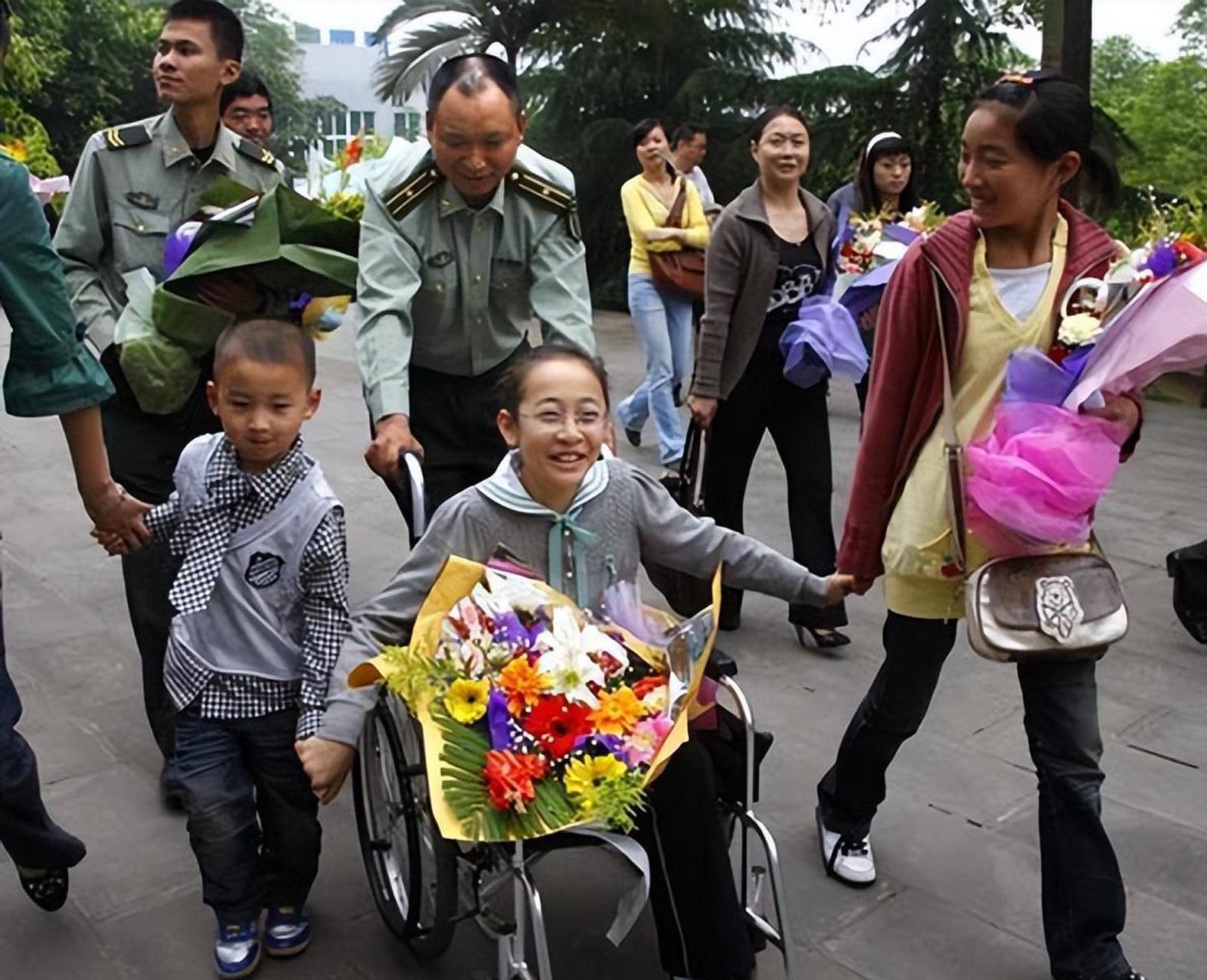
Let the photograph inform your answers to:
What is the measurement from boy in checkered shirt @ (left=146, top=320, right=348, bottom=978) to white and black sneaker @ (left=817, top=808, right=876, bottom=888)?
3.85ft

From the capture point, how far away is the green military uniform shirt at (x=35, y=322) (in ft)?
7.40

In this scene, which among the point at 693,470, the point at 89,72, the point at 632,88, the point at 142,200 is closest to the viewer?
the point at 142,200

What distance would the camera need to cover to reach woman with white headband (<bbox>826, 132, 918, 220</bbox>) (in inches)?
249

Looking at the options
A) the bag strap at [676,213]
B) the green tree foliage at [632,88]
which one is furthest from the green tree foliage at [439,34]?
the bag strap at [676,213]

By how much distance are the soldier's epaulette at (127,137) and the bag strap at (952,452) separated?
2.06 meters

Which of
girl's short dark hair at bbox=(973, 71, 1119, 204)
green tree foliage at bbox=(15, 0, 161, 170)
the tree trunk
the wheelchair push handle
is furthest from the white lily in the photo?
green tree foliage at bbox=(15, 0, 161, 170)

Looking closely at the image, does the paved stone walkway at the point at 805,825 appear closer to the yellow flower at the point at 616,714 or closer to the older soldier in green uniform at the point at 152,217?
the older soldier in green uniform at the point at 152,217

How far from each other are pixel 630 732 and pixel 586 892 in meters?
0.87

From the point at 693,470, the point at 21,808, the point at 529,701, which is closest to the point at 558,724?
the point at 529,701

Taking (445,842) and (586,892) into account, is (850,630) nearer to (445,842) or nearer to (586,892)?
(586,892)

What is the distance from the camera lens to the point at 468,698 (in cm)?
223

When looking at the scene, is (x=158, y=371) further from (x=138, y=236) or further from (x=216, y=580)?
(x=216, y=580)

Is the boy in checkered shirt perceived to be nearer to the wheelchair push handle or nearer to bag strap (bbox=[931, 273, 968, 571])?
the wheelchair push handle

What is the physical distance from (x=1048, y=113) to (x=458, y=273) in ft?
4.80
